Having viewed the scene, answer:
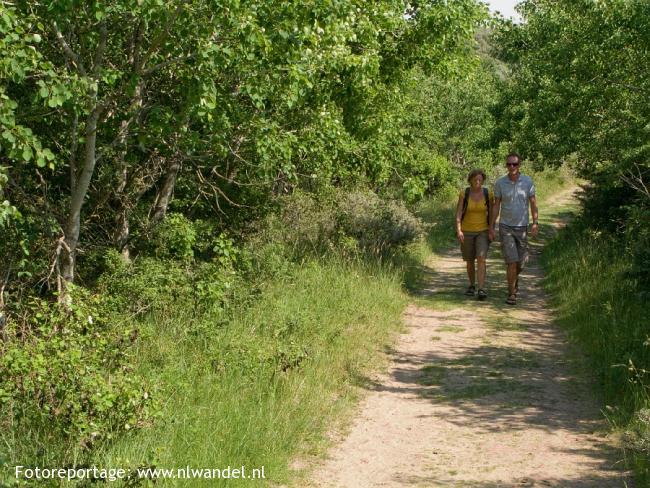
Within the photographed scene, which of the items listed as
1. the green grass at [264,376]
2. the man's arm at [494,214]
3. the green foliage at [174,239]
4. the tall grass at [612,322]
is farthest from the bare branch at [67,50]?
the man's arm at [494,214]

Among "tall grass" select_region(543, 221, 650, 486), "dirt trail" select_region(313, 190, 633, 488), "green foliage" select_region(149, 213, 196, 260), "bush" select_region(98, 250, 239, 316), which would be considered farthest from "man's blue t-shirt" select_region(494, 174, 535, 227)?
"green foliage" select_region(149, 213, 196, 260)

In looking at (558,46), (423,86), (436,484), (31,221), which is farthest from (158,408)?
(423,86)

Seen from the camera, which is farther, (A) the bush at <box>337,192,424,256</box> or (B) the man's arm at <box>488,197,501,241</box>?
(A) the bush at <box>337,192,424,256</box>

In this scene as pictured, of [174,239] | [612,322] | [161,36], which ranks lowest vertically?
[612,322]

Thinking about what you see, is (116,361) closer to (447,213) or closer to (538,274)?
(538,274)

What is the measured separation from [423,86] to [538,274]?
648 cm

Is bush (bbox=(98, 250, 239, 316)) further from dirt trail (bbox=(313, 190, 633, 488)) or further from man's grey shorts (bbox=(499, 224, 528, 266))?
man's grey shorts (bbox=(499, 224, 528, 266))

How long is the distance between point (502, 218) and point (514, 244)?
402 millimetres

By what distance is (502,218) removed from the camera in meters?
11.3

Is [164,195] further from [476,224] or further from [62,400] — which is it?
[62,400]

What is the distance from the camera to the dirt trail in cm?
546

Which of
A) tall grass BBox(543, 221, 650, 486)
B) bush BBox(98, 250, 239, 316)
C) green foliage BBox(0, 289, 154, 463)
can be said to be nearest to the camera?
green foliage BBox(0, 289, 154, 463)

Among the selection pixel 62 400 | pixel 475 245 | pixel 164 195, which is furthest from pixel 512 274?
pixel 62 400

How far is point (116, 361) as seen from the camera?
625 centimetres
